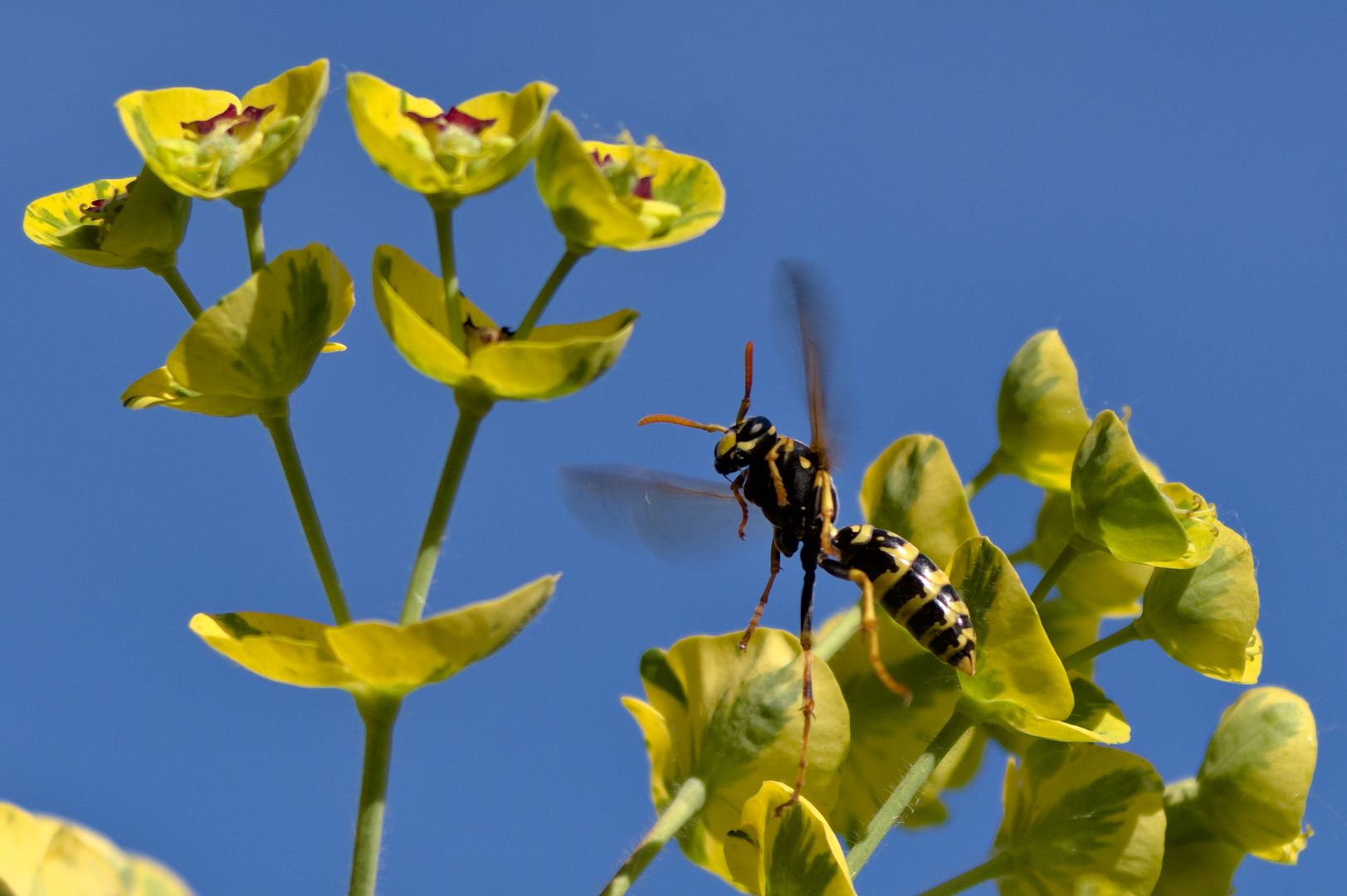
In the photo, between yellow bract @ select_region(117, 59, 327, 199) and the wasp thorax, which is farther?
the wasp thorax

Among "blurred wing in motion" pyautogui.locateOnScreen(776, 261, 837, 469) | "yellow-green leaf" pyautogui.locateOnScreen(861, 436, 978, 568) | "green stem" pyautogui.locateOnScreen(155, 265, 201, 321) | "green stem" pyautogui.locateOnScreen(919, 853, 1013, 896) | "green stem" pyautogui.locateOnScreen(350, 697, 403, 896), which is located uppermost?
"blurred wing in motion" pyautogui.locateOnScreen(776, 261, 837, 469)

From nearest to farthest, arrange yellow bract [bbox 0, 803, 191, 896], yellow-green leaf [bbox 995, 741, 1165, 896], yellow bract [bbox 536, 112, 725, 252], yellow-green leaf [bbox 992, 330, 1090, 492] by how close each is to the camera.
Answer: yellow bract [bbox 0, 803, 191, 896]
yellow bract [bbox 536, 112, 725, 252]
yellow-green leaf [bbox 995, 741, 1165, 896]
yellow-green leaf [bbox 992, 330, 1090, 492]

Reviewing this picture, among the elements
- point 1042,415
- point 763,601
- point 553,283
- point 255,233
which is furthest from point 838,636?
point 255,233

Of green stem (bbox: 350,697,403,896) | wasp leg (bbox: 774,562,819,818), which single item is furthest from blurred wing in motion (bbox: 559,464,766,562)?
green stem (bbox: 350,697,403,896)

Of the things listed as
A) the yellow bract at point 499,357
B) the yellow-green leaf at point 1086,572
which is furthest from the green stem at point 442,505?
the yellow-green leaf at point 1086,572

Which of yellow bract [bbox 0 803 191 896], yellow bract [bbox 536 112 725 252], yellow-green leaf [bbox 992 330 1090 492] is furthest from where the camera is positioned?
yellow-green leaf [bbox 992 330 1090 492]

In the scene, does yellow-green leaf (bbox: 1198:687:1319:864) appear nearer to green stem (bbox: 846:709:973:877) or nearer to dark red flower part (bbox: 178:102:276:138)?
green stem (bbox: 846:709:973:877)

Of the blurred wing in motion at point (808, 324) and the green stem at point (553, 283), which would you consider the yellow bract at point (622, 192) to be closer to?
the green stem at point (553, 283)
